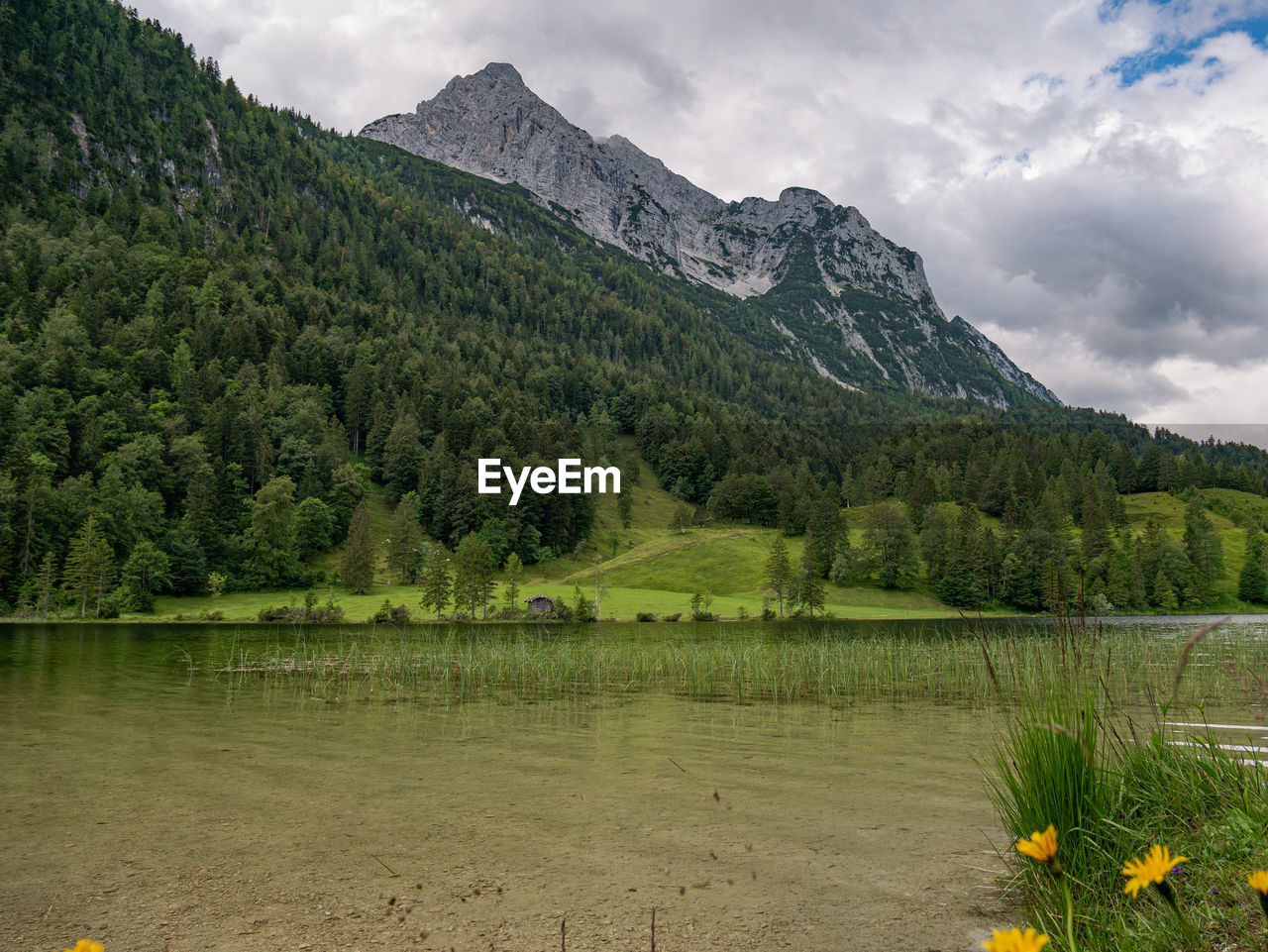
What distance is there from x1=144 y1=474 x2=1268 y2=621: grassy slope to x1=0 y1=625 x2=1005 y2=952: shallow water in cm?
6079

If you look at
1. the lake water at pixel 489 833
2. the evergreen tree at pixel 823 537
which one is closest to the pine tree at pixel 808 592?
the evergreen tree at pixel 823 537

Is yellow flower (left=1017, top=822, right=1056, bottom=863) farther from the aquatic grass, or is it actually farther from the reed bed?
the aquatic grass

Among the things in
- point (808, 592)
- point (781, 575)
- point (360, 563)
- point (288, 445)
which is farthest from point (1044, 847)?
point (288, 445)

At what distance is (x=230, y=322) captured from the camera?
137250 mm

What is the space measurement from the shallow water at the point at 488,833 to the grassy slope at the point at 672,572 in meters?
60.8

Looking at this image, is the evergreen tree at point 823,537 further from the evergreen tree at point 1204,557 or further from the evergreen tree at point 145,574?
the evergreen tree at point 145,574

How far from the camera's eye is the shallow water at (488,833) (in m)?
6.51

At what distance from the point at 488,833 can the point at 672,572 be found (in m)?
98.0

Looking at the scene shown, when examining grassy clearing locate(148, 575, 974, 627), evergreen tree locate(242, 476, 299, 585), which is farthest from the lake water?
evergreen tree locate(242, 476, 299, 585)

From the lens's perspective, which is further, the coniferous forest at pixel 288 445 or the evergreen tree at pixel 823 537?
the evergreen tree at pixel 823 537

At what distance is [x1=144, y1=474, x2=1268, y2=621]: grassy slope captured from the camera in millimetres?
82312

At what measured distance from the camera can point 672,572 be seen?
Answer: 106500 mm

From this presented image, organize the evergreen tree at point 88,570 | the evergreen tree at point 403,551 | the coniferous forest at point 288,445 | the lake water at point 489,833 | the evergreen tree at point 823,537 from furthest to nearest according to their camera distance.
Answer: the evergreen tree at point 823,537 → the evergreen tree at point 403,551 → the coniferous forest at point 288,445 → the evergreen tree at point 88,570 → the lake water at point 489,833

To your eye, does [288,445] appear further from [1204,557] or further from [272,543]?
[1204,557]
